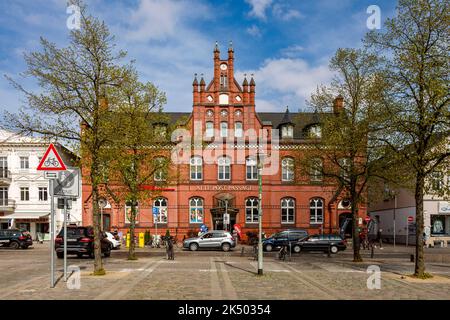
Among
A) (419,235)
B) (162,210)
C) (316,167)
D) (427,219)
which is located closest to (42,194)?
(162,210)

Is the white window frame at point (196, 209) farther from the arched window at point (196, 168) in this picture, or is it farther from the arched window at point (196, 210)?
the arched window at point (196, 168)

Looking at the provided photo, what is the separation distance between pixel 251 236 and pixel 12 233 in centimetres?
1976

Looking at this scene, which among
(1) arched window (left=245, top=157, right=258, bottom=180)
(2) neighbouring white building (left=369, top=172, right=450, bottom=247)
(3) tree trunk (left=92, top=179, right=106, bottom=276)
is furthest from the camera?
(1) arched window (left=245, top=157, right=258, bottom=180)

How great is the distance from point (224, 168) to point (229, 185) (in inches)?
70.4

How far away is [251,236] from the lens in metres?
42.2

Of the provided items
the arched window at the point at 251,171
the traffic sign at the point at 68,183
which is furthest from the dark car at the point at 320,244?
the traffic sign at the point at 68,183

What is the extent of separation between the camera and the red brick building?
4741 cm

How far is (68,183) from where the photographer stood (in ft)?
49.0

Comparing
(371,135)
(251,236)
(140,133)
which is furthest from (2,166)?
(371,135)

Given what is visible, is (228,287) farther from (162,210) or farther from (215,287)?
(162,210)

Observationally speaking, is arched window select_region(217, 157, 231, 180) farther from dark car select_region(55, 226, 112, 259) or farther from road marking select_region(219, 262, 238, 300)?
road marking select_region(219, 262, 238, 300)

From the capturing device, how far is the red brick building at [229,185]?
4741 cm

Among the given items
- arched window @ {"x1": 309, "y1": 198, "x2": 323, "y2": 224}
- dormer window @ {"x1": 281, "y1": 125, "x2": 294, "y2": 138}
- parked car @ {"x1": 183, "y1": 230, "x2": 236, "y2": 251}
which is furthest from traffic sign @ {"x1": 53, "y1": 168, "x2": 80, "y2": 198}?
arched window @ {"x1": 309, "y1": 198, "x2": 323, "y2": 224}
